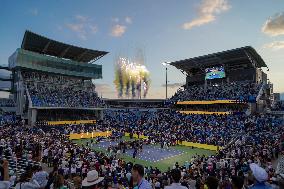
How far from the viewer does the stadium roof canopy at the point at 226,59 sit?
184 feet

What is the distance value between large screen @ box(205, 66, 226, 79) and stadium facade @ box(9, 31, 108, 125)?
2675 centimetres

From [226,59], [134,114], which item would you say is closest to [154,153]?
[134,114]

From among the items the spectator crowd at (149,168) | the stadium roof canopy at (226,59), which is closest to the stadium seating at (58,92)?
the spectator crowd at (149,168)

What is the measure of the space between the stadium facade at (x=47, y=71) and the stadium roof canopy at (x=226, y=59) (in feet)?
75.0

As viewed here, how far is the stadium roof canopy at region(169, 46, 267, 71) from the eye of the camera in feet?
184

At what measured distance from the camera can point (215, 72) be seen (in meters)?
63.3

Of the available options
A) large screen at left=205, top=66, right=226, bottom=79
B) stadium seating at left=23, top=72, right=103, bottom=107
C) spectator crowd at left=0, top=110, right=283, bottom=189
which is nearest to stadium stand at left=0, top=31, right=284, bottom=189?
stadium seating at left=23, top=72, right=103, bottom=107

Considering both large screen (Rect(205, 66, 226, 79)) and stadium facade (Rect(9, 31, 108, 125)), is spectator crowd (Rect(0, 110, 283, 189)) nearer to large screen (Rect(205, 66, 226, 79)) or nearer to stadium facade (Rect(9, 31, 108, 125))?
stadium facade (Rect(9, 31, 108, 125))

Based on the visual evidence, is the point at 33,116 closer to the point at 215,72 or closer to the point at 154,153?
the point at 154,153

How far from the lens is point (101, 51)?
74125 mm

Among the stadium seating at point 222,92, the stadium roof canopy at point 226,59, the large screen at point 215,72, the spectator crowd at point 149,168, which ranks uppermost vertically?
the stadium roof canopy at point 226,59

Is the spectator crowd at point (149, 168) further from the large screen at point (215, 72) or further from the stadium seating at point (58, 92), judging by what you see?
the large screen at point (215, 72)

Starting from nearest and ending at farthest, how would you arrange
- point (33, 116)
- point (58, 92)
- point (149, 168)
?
point (149, 168) → point (33, 116) → point (58, 92)

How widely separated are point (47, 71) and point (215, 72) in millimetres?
37987
